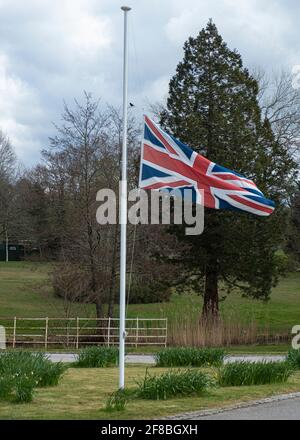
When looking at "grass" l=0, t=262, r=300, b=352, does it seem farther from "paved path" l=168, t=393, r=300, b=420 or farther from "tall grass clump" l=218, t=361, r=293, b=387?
"paved path" l=168, t=393, r=300, b=420

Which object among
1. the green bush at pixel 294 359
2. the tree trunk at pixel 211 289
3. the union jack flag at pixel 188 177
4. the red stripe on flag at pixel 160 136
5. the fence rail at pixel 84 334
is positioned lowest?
the fence rail at pixel 84 334

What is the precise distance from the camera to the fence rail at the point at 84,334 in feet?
103

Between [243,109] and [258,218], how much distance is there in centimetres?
553

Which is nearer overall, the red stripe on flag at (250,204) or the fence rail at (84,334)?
the red stripe on flag at (250,204)

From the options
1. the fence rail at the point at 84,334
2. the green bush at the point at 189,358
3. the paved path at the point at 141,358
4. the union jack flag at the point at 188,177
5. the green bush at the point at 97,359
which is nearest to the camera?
the union jack flag at the point at 188,177

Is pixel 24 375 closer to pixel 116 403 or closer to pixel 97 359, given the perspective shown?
pixel 116 403

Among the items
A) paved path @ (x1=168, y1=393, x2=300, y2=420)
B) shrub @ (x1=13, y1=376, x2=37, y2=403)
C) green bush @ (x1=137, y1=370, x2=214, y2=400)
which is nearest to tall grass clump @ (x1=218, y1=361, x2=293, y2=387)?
green bush @ (x1=137, y1=370, x2=214, y2=400)

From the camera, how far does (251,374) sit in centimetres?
1397

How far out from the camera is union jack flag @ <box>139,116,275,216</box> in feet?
43.1

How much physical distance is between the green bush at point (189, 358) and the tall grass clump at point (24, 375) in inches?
136

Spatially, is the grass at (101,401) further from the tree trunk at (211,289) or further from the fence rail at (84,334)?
the tree trunk at (211,289)

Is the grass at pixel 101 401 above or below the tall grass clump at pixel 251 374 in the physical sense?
below

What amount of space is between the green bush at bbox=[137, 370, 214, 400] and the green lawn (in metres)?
19.2

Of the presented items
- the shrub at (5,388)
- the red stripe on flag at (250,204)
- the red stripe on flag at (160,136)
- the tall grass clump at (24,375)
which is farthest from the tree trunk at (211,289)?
the shrub at (5,388)
